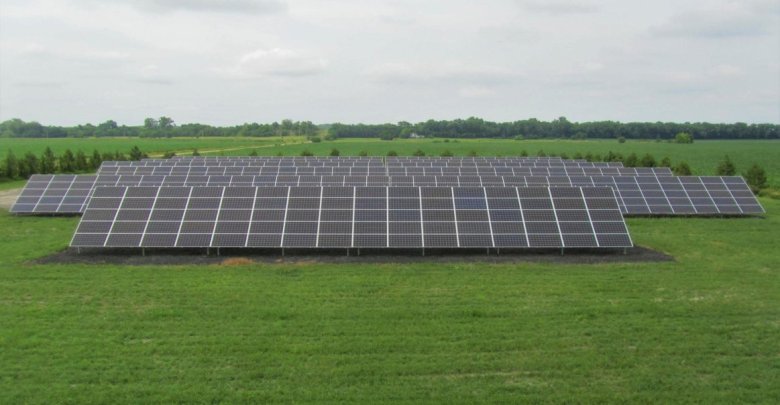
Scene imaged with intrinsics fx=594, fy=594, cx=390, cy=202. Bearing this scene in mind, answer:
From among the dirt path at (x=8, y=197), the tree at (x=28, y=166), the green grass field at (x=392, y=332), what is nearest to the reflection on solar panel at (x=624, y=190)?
the dirt path at (x=8, y=197)

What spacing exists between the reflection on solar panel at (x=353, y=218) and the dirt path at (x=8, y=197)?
17648 millimetres

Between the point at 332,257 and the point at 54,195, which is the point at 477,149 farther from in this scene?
the point at 332,257

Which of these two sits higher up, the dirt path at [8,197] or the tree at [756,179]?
the tree at [756,179]

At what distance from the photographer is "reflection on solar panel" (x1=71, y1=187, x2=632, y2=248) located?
21406 millimetres

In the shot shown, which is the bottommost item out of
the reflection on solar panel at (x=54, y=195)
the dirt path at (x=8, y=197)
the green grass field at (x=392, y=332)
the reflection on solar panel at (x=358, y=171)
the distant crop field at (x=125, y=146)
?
the green grass field at (x=392, y=332)

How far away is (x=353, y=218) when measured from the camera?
22562 mm

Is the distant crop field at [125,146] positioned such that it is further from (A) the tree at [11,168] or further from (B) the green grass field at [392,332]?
(B) the green grass field at [392,332]

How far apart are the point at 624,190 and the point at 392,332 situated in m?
24.7

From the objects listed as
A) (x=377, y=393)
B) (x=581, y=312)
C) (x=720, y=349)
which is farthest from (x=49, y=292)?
(x=720, y=349)

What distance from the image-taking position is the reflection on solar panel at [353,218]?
21.4m

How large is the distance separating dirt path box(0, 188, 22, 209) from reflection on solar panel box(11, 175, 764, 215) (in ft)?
12.9

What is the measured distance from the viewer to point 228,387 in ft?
35.6

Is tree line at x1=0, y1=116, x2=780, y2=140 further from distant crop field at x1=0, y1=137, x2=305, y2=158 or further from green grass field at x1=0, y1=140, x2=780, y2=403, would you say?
green grass field at x1=0, y1=140, x2=780, y2=403

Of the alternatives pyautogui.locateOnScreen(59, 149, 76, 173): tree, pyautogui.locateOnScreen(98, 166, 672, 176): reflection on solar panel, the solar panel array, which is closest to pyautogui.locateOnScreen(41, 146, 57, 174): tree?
pyautogui.locateOnScreen(59, 149, 76, 173): tree
